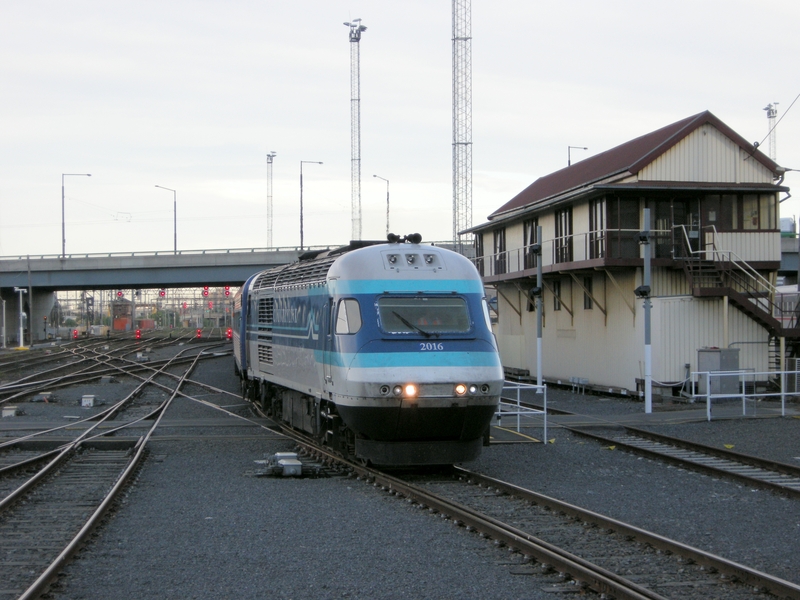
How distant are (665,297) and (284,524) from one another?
18042 millimetres

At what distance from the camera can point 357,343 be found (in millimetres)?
12438

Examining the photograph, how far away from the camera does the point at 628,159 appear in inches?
1109

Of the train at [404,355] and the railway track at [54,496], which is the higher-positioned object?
the train at [404,355]

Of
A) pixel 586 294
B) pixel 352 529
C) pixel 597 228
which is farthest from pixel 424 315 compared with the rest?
pixel 586 294

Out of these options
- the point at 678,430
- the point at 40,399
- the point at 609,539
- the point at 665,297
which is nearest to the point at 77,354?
the point at 40,399

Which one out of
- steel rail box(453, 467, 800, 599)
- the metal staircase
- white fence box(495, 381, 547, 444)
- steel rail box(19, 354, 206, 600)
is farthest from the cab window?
the metal staircase

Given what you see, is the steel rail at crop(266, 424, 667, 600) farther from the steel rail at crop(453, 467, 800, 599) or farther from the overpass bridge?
the overpass bridge

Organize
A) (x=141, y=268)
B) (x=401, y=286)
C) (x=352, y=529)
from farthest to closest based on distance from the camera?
(x=141, y=268) < (x=401, y=286) < (x=352, y=529)

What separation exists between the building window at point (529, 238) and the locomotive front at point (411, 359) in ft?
60.0

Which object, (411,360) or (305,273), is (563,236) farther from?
(411,360)

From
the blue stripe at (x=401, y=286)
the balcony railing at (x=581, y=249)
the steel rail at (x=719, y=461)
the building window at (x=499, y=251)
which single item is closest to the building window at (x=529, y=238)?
the balcony railing at (x=581, y=249)

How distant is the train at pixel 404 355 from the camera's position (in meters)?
12.1

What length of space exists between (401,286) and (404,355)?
1.08 meters

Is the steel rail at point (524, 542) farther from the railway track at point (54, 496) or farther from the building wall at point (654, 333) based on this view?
the building wall at point (654, 333)
